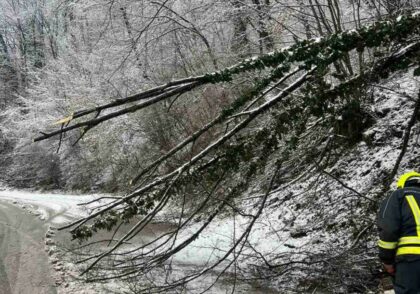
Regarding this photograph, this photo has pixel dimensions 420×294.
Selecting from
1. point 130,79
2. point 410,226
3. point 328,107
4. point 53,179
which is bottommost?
point 53,179

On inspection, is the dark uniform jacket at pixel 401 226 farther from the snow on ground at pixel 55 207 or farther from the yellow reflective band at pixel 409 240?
the snow on ground at pixel 55 207

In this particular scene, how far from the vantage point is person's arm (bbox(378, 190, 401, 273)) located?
3.81 m

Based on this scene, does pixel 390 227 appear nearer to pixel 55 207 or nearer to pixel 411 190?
pixel 411 190

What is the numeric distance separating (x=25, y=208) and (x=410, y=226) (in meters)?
18.4

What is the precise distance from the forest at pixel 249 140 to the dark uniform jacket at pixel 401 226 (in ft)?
4.93

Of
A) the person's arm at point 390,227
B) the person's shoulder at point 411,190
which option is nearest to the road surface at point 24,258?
the person's arm at point 390,227

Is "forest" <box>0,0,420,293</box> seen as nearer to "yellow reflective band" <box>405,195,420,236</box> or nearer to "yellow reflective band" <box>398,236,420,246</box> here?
"yellow reflective band" <box>405,195,420,236</box>

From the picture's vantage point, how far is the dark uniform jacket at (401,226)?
3736mm

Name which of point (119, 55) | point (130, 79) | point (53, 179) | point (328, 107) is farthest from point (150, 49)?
point (53, 179)

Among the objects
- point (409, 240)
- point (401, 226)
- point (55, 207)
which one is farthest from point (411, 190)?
point (55, 207)

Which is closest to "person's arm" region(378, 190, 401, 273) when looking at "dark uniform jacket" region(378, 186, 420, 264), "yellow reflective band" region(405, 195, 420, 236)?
"dark uniform jacket" region(378, 186, 420, 264)

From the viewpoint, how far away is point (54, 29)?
3297 centimetres

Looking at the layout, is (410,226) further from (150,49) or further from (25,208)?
(25,208)

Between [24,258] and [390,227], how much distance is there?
32.3ft
